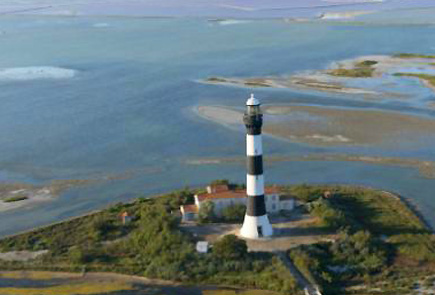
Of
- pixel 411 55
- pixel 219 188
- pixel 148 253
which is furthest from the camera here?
pixel 411 55

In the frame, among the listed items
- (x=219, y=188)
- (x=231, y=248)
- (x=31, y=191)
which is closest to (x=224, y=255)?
(x=231, y=248)

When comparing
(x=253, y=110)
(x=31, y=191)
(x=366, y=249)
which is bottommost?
(x=366, y=249)

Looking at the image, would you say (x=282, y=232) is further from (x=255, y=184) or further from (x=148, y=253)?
(x=148, y=253)

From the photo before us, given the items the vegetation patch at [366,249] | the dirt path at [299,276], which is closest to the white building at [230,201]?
the vegetation patch at [366,249]

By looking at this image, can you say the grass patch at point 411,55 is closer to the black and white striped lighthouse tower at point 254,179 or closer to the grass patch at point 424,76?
the grass patch at point 424,76

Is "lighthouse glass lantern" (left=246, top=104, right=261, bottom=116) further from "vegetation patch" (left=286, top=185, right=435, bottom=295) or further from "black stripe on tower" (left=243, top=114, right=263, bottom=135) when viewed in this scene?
"vegetation patch" (left=286, top=185, right=435, bottom=295)

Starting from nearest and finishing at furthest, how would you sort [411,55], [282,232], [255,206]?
[255,206]
[282,232]
[411,55]

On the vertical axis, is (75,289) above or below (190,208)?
below
